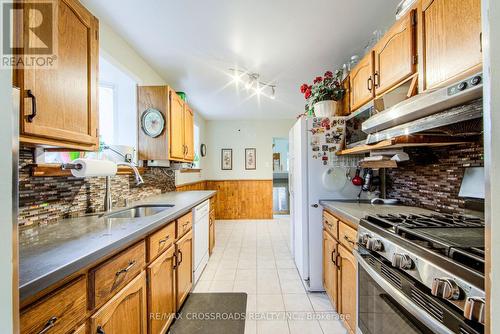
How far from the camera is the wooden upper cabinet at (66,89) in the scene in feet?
2.88

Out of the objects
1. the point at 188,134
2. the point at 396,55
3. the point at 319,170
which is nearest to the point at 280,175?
the point at 188,134

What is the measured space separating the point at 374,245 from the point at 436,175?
0.89 m

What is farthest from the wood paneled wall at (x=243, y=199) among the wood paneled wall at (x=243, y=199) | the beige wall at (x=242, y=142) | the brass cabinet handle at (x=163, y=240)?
the brass cabinet handle at (x=163, y=240)

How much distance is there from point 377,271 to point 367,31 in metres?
1.96

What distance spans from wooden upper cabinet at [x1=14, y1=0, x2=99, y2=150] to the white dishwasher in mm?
1336

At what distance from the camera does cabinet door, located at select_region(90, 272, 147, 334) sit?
35.5 inches

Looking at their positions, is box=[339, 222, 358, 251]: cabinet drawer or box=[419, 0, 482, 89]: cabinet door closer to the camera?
box=[419, 0, 482, 89]: cabinet door

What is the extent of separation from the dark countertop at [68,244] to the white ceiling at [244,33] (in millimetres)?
1548

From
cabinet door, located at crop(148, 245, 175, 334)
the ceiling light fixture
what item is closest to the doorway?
the ceiling light fixture

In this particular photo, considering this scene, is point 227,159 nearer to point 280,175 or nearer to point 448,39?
point 280,175

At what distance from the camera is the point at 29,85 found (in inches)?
34.6

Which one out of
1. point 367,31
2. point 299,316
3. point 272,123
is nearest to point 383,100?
point 367,31

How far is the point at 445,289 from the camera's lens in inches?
27.0

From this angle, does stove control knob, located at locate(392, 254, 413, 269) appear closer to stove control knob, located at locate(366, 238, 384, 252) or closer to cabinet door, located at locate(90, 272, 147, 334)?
stove control knob, located at locate(366, 238, 384, 252)
